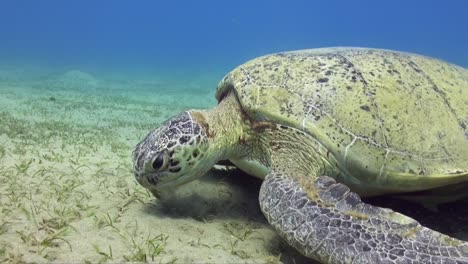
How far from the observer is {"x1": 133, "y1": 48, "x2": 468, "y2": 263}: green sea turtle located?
3148 mm

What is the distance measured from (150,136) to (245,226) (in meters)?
1.27

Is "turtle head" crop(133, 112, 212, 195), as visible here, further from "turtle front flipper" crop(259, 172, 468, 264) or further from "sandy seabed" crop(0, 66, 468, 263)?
"turtle front flipper" crop(259, 172, 468, 264)

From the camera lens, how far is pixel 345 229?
2.70 metres

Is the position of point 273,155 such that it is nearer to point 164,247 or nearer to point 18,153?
point 164,247

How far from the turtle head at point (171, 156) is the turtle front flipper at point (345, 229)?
842mm

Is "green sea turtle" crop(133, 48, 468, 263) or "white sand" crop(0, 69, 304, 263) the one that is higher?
"green sea turtle" crop(133, 48, 468, 263)

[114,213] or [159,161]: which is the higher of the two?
[159,161]

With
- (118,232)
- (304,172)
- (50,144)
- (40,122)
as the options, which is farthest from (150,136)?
(40,122)

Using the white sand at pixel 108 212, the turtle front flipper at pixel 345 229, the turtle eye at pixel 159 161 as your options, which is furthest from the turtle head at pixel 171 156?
the turtle front flipper at pixel 345 229

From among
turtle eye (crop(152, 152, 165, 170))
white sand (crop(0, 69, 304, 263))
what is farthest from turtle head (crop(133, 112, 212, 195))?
white sand (crop(0, 69, 304, 263))

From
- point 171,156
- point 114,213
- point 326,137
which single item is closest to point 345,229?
point 326,137

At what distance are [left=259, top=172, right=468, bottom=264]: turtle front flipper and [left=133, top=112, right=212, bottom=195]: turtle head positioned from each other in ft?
2.76

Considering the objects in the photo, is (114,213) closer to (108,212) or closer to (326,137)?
(108,212)

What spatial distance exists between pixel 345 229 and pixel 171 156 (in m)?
1.70
